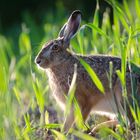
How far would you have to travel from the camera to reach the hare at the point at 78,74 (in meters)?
5.91

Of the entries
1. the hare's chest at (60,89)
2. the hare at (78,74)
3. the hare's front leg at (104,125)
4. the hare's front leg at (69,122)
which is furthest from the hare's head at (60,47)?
the hare's front leg at (104,125)

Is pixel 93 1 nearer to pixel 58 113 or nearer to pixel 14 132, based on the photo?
pixel 58 113

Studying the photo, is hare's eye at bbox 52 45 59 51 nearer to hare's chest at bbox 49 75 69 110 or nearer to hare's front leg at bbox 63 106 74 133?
hare's chest at bbox 49 75 69 110

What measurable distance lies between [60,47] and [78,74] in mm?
272

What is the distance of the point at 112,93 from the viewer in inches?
214

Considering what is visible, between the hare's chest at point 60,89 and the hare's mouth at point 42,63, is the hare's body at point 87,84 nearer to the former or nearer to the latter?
the hare's chest at point 60,89

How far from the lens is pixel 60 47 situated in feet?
20.1

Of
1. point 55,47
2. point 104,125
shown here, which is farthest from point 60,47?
point 104,125

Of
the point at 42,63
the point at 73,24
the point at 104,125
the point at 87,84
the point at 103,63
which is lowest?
the point at 104,125

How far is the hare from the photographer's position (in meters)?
5.91

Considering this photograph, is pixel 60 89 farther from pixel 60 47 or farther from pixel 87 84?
pixel 60 47

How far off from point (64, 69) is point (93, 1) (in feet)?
26.5

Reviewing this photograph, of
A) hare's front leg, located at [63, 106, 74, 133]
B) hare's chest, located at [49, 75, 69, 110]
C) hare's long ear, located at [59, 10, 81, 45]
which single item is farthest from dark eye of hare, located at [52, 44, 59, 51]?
hare's front leg, located at [63, 106, 74, 133]

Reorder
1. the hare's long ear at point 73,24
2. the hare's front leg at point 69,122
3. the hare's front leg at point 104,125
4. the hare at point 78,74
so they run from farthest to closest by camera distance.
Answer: the hare's long ear at point 73,24, the hare at point 78,74, the hare's front leg at point 69,122, the hare's front leg at point 104,125
